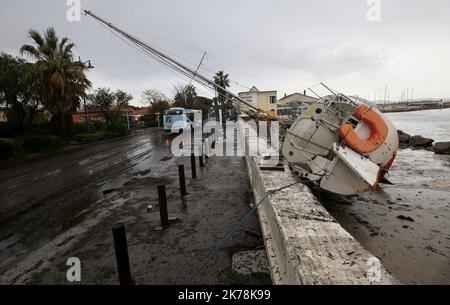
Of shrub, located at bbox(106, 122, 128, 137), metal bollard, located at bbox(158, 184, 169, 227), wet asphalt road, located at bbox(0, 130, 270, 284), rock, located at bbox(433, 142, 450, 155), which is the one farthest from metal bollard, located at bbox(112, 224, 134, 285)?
shrub, located at bbox(106, 122, 128, 137)

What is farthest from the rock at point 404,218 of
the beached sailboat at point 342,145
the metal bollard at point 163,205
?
the metal bollard at point 163,205

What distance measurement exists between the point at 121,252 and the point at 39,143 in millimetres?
19001

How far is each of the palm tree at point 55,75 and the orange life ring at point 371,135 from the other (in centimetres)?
2136

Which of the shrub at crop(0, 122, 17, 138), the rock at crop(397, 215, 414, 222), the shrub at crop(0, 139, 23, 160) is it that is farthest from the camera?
the shrub at crop(0, 122, 17, 138)

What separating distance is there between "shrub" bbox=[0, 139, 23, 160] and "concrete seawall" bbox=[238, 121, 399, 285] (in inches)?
704

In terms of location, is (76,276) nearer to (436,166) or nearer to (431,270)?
(431,270)

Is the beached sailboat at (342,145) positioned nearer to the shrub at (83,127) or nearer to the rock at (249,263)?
the rock at (249,263)

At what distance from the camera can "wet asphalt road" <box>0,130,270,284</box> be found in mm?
4086

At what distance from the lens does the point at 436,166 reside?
12.0m

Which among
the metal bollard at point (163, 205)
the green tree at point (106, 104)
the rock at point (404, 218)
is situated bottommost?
the rock at point (404, 218)

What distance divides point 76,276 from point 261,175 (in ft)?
12.3

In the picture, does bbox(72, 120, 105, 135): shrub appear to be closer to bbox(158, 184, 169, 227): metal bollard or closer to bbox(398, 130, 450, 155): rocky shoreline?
bbox(158, 184, 169, 227): metal bollard

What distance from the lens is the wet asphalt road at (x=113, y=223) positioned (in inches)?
161

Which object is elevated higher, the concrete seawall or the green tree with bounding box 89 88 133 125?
the green tree with bounding box 89 88 133 125
